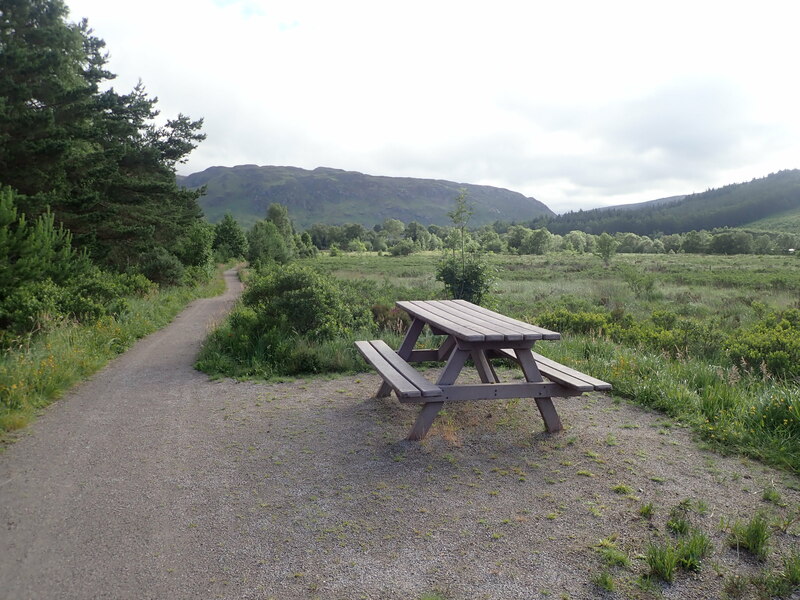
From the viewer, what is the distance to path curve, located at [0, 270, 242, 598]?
2.74 meters

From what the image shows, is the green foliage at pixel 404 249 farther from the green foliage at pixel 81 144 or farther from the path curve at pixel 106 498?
the path curve at pixel 106 498

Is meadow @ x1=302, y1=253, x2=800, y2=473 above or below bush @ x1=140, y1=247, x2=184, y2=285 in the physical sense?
below

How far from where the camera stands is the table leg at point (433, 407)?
4.55 m

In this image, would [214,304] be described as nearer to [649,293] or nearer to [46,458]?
[46,458]

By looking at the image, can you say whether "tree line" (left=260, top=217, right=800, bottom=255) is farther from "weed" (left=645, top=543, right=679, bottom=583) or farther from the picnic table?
"weed" (left=645, top=543, right=679, bottom=583)

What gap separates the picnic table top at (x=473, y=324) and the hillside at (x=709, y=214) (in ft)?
553

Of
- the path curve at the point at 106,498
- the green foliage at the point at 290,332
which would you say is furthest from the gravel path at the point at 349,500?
the green foliage at the point at 290,332

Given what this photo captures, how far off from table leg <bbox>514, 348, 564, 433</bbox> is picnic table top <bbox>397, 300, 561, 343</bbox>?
257 millimetres

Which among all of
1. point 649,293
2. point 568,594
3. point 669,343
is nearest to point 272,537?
point 568,594

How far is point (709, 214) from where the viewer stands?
16738cm

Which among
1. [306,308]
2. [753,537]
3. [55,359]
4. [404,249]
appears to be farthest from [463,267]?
[404,249]

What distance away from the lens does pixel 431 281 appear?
28094mm

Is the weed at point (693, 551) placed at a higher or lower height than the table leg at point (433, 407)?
lower

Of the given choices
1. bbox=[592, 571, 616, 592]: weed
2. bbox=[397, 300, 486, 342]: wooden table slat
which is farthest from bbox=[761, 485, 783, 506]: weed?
bbox=[397, 300, 486, 342]: wooden table slat
